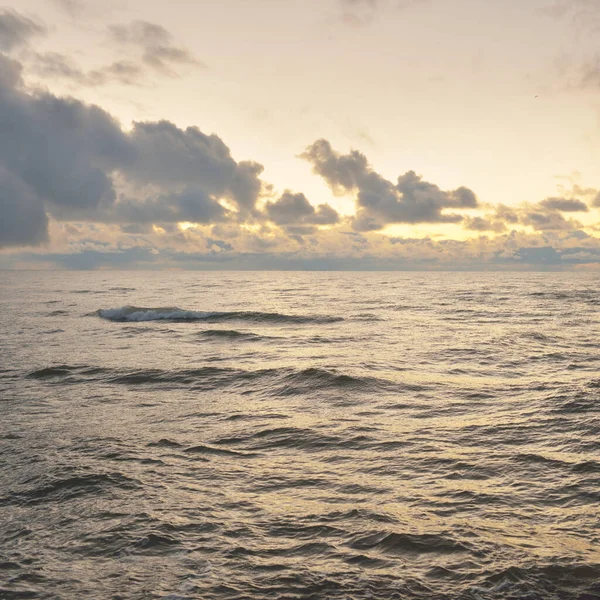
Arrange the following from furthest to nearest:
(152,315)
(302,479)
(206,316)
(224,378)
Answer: (152,315)
(206,316)
(224,378)
(302,479)

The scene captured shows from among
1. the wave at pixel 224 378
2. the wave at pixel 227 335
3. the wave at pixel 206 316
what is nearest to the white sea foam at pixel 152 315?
the wave at pixel 206 316

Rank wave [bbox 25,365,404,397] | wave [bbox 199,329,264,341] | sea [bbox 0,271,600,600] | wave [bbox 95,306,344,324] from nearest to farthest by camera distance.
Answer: sea [bbox 0,271,600,600]
wave [bbox 25,365,404,397]
wave [bbox 199,329,264,341]
wave [bbox 95,306,344,324]

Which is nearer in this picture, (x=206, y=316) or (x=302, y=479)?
(x=302, y=479)

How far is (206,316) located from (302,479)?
38.9 metres

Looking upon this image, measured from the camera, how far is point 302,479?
33.9ft

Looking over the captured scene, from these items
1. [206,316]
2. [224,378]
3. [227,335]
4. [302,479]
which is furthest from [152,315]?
[302,479]

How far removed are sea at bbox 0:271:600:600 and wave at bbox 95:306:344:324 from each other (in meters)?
21.0

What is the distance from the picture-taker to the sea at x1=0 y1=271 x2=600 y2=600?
22.6 ft

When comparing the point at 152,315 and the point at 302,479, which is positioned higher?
the point at 302,479

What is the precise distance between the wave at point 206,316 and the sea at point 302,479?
21.0 meters

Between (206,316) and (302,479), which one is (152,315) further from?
(302,479)

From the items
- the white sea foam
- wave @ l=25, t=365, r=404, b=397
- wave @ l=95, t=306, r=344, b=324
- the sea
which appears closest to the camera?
the sea

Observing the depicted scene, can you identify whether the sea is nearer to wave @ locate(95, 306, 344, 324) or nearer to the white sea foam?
wave @ locate(95, 306, 344, 324)

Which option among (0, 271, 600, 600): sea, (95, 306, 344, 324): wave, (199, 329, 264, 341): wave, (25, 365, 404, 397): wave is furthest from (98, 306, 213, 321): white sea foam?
(25, 365, 404, 397): wave
